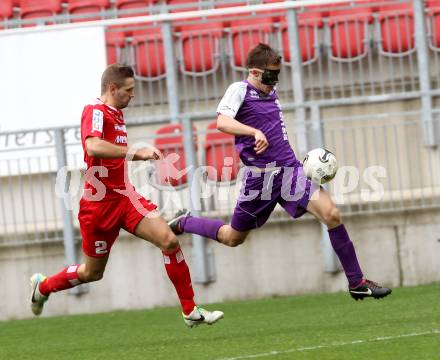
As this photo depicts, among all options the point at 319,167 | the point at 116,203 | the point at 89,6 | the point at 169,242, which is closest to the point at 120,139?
the point at 116,203

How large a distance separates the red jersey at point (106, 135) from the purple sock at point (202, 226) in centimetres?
129

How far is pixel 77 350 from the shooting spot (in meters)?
9.17

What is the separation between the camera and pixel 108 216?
8891 mm

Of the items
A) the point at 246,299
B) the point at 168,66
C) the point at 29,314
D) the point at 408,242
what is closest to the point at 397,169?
the point at 408,242

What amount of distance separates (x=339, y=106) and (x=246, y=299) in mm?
2294

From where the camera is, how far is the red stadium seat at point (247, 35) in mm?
13859

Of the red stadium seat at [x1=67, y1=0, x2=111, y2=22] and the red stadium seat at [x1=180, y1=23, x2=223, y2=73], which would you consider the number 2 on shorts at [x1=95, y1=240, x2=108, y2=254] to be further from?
the red stadium seat at [x1=67, y1=0, x2=111, y2=22]

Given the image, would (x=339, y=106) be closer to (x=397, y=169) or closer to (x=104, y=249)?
(x=397, y=169)

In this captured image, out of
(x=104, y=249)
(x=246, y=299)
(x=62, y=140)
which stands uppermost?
(x=62, y=140)

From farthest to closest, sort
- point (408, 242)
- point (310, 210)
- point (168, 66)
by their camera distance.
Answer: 1. point (168, 66)
2. point (408, 242)
3. point (310, 210)

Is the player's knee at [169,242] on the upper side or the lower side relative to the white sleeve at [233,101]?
lower

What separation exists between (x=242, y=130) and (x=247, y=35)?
5.29 meters

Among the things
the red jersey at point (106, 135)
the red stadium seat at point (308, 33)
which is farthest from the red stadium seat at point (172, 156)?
the red jersey at point (106, 135)

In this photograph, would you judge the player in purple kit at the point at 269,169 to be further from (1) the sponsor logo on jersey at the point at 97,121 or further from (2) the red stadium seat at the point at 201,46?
(2) the red stadium seat at the point at 201,46
